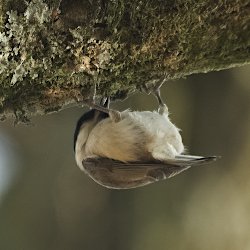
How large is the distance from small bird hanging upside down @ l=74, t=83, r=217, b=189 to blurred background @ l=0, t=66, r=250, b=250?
2.09 meters

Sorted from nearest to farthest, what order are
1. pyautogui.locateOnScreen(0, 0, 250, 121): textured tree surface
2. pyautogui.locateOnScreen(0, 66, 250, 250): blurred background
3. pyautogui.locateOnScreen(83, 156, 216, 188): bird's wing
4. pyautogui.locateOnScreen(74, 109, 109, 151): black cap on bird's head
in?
pyautogui.locateOnScreen(0, 0, 250, 121): textured tree surface → pyautogui.locateOnScreen(83, 156, 216, 188): bird's wing → pyautogui.locateOnScreen(74, 109, 109, 151): black cap on bird's head → pyautogui.locateOnScreen(0, 66, 250, 250): blurred background

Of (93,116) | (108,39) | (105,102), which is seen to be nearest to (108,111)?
(105,102)

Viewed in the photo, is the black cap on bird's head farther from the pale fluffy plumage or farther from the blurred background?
the blurred background

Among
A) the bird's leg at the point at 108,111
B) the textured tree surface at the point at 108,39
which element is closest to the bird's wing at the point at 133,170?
the bird's leg at the point at 108,111

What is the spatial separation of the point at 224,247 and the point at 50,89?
135 inches

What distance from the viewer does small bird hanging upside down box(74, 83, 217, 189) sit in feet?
7.42

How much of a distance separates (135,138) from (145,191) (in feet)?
9.06

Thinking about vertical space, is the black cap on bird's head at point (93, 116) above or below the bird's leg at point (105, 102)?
below

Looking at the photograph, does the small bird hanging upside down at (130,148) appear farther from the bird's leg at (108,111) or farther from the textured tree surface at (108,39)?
the textured tree surface at (108,39)

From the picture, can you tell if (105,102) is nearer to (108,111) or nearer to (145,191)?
(108,111)

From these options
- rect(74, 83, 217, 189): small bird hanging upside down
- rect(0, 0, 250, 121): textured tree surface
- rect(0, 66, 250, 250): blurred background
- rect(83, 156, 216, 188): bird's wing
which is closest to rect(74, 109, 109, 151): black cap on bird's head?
rect(74, 83, 217, 189): small bird hanging upside down

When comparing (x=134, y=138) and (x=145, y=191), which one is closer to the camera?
(x=134, y=138)

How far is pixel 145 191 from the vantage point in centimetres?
505

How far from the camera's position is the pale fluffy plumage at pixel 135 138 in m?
2.30
